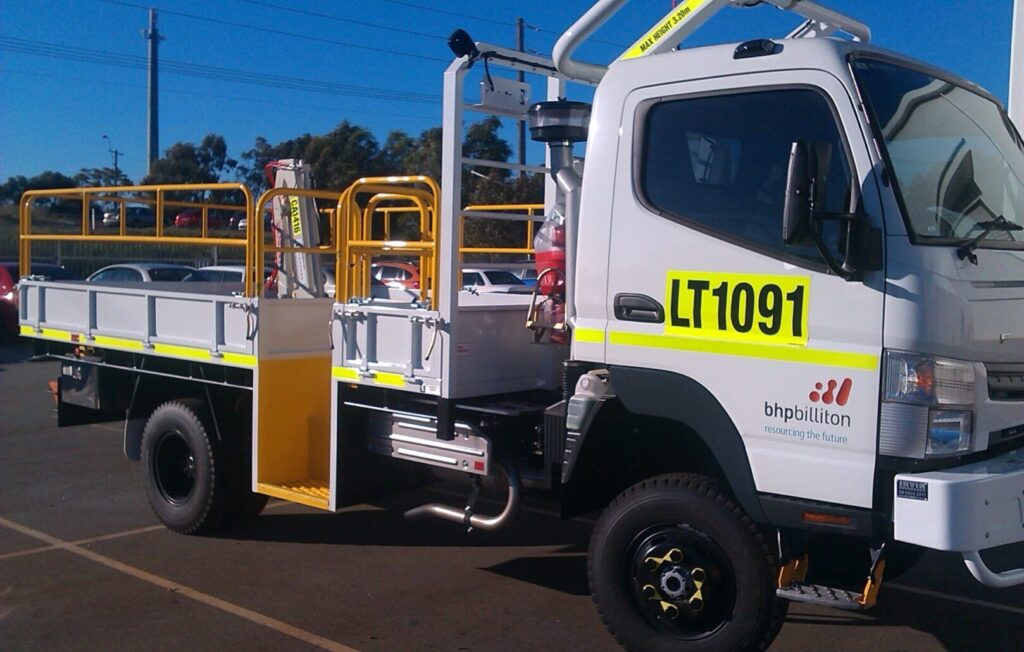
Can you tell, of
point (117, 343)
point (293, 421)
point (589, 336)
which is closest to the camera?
point (589, 336)

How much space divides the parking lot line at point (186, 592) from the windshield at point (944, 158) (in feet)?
11.3

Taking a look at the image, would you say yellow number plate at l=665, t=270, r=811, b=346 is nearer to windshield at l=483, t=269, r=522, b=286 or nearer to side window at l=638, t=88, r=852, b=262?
side window at l=638, t=88, r=852, b=262

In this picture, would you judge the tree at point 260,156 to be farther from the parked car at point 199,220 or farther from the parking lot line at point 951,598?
the parking lot line at point 951,598

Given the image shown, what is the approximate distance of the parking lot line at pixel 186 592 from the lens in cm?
534

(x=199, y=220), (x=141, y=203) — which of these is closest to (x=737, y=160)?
(x=141, y=203)

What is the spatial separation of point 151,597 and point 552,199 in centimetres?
356

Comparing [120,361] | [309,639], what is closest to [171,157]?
[120,361]

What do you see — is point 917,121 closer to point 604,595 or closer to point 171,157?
point 604,595

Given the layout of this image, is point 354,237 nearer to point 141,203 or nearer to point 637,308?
point 637,308

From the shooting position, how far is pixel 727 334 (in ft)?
14.3

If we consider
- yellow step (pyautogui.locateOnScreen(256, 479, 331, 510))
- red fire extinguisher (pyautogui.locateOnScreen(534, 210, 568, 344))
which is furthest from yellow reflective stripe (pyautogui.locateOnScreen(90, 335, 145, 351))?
red fire extinguisher (pyautogui.locateOnScreen(534, 210, 568, 344))

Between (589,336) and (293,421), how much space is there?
278cm

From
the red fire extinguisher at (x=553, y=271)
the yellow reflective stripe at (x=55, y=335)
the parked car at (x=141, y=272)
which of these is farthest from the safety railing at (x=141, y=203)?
the parked car at (x=141, y=272)

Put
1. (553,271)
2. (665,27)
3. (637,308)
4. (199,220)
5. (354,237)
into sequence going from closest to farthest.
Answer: (637,308) < (665,27) < (553,271) < (354,237) < (199,220)
